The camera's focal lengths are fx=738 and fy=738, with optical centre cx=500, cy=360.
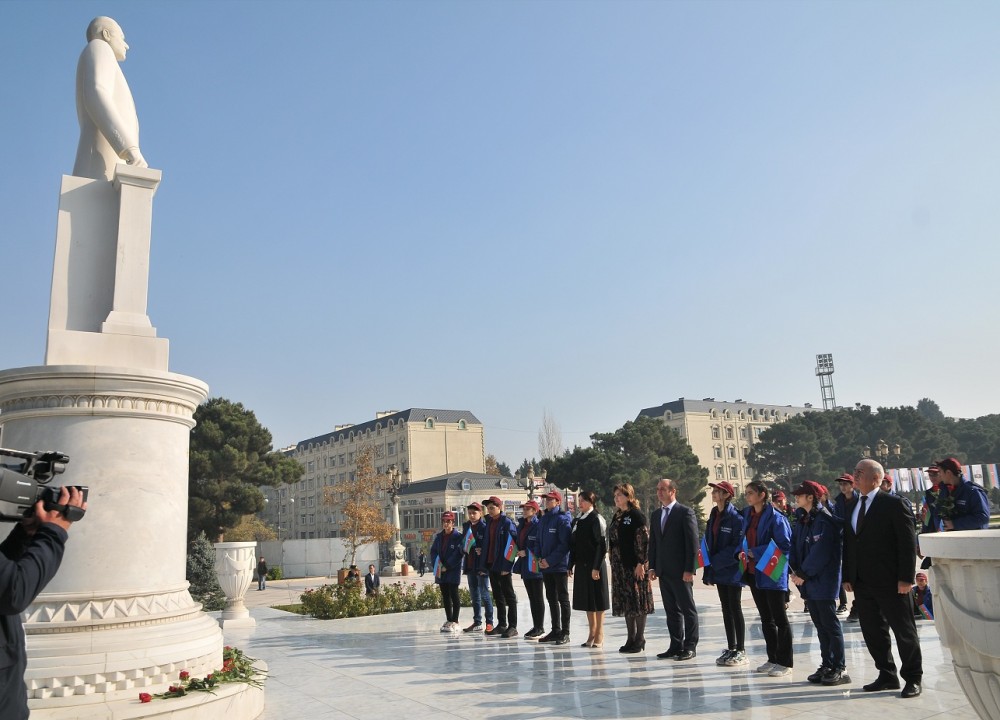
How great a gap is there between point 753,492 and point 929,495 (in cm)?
300

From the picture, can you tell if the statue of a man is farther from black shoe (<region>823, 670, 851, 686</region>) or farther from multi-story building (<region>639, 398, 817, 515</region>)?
multi-story building (<region>639, 398, 817, 515</region>)

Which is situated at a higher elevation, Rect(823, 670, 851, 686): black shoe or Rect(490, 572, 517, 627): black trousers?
Rect(490, 572, 517, 627): black trousers

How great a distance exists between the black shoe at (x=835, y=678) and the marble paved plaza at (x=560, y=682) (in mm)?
79

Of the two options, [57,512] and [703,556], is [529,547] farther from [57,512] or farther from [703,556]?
[57,512]

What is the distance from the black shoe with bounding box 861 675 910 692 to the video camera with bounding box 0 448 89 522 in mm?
5733

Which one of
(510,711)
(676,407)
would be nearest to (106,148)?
(510,711)

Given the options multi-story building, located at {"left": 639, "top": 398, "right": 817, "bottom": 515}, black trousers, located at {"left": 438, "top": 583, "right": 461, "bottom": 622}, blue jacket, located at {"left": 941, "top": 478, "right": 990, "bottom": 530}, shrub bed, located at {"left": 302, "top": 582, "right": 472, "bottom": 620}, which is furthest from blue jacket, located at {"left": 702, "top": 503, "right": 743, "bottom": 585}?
multi-story building, located at {"left": 639, "top": 398, "right": 817, "bottom": 515}

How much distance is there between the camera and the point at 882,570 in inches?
225

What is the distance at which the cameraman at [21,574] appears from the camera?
260cm

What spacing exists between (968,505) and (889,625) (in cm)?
282

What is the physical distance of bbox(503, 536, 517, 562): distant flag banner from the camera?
9.96 metres

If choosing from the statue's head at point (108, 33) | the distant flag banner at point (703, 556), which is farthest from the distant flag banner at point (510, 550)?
the statue's head at point (108, 33)

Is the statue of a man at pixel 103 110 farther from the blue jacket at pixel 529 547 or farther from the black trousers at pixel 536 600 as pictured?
the black trousers at pixel 536 600

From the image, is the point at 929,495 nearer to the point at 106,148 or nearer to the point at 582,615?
the point at 582,615
